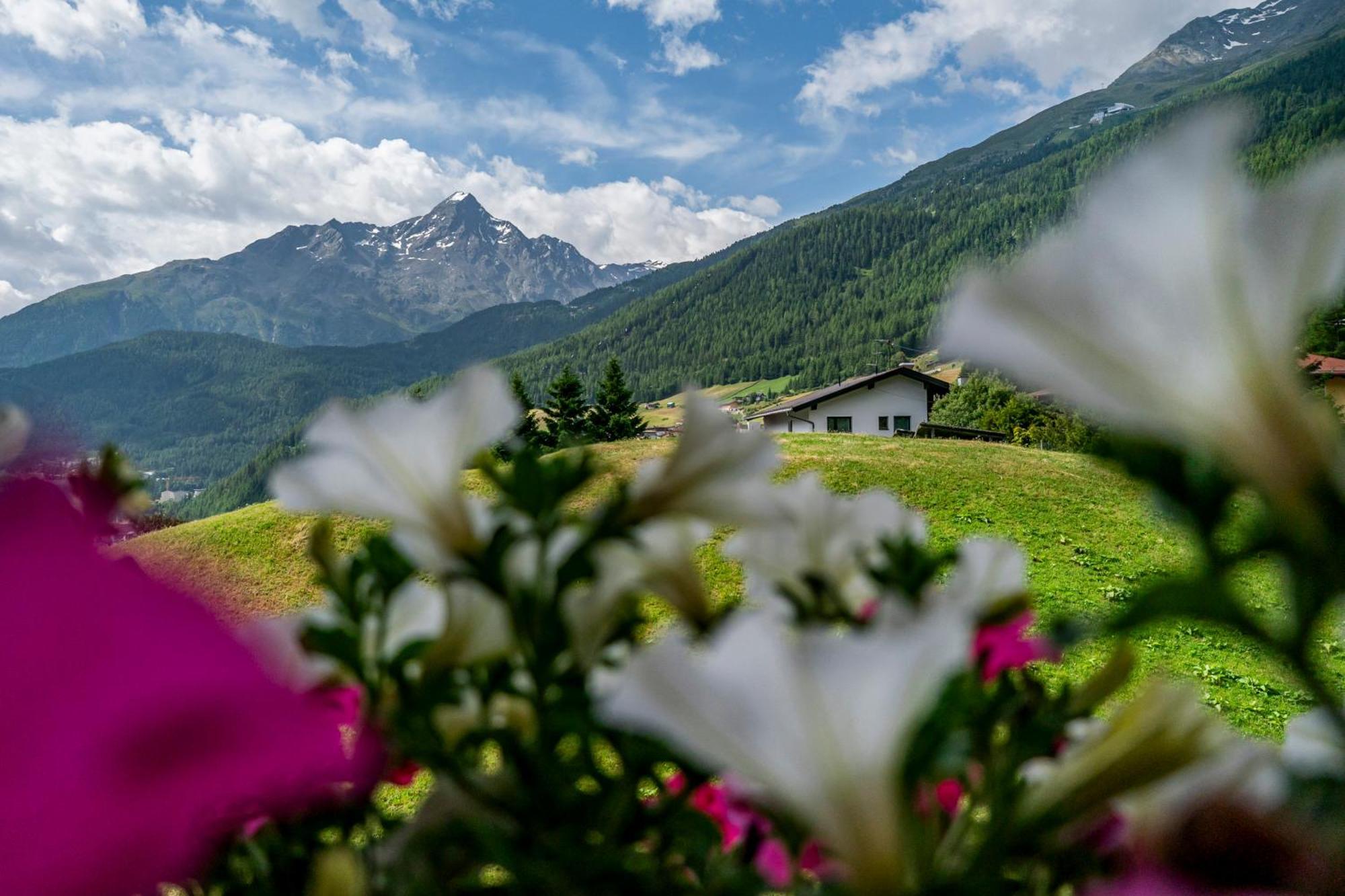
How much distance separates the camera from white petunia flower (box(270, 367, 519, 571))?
376mm

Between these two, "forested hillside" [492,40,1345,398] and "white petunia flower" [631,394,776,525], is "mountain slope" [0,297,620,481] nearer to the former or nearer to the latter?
"forested hillside" [492,40,1345,398]

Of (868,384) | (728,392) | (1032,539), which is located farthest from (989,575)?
(728,392)

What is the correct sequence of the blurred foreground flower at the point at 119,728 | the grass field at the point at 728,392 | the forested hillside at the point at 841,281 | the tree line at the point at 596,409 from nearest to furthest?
the blurred foreground flower at the point at 119,728
the tree line at the point at 596,409
the grass field at the point at 728,392
the forested hillside at the point at 841,281

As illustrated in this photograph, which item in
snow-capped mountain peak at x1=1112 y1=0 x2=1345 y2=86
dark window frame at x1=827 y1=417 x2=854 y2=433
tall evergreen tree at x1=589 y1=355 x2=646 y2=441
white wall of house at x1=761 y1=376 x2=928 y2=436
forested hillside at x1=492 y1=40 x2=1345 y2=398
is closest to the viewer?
white wall of house at x1=761 y1=376 x2=928 y2=436

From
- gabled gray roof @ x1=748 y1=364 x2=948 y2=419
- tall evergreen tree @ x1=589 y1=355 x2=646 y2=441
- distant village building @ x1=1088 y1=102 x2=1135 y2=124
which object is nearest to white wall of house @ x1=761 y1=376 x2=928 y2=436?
gabled gray roof @ x1=748 y1=364 x2=948 y2=419

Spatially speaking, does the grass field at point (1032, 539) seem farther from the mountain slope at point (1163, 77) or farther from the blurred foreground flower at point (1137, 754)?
the mountain slope at point (1163, 77)

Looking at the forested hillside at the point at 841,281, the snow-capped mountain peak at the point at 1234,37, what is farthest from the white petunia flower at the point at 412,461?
the snow-capped mountain peak at the point at 1234,37

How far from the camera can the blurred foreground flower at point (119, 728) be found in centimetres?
18

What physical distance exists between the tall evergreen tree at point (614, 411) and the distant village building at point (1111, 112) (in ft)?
524

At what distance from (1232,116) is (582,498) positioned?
395 inches

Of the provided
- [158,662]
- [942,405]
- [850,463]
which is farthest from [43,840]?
Result: [942,405]

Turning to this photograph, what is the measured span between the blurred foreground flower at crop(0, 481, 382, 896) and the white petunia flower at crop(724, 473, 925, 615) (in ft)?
0.88

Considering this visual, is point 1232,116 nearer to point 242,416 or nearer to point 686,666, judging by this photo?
point 686,666

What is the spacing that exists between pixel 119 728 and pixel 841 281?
123m
